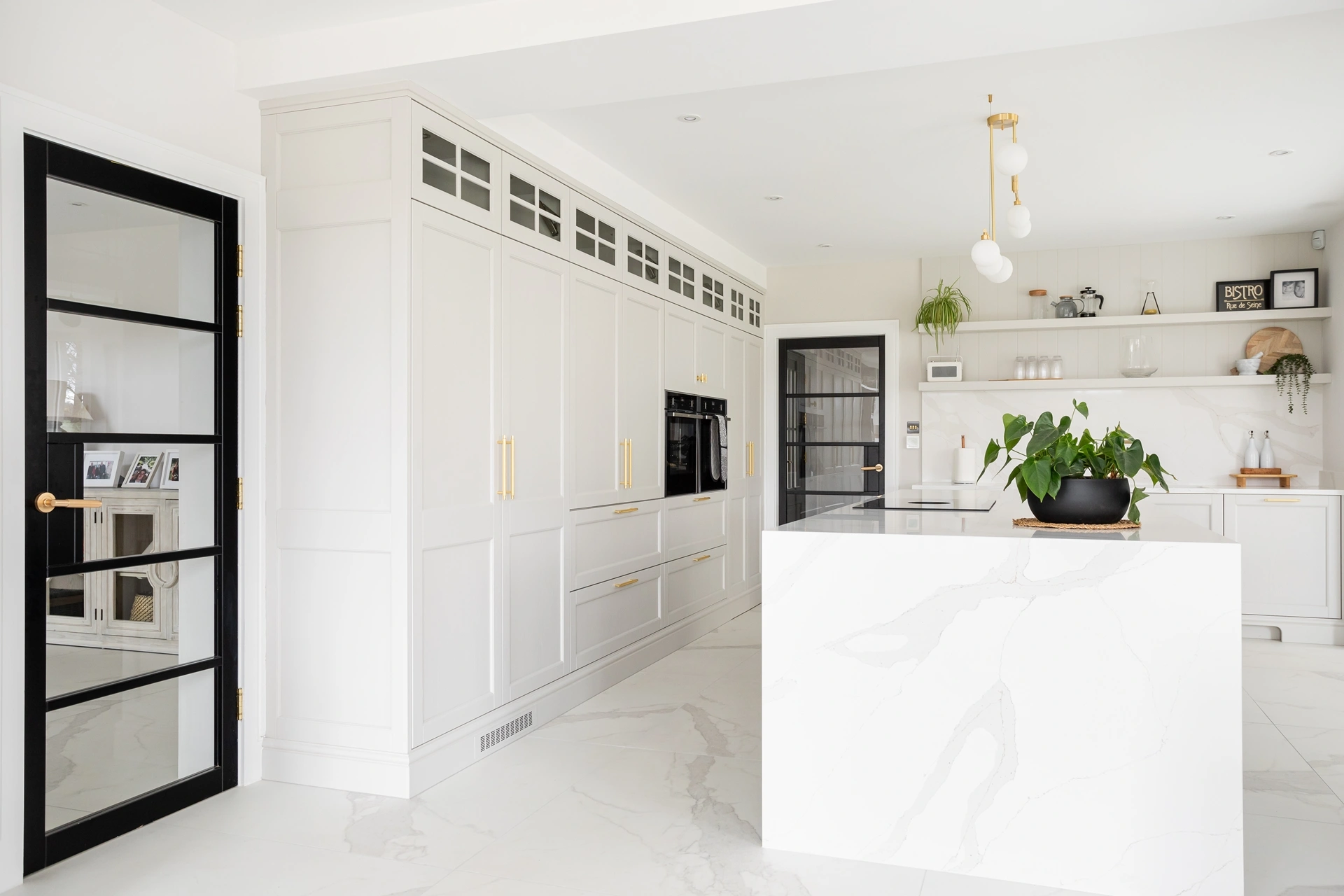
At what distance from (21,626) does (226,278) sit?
4.03 ft

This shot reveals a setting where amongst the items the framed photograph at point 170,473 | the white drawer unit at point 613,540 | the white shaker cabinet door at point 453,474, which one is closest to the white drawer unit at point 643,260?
the white drawer unit at point 613,540

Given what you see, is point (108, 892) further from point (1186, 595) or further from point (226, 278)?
point (1186, 595)

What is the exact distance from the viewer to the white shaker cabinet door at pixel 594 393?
13.1 ft

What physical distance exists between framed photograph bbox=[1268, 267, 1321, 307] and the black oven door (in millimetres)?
3772

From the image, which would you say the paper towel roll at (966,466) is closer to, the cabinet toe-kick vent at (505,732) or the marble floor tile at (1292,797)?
the marble floor tile at (1292,797)

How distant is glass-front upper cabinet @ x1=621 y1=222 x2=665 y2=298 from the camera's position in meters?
4.61

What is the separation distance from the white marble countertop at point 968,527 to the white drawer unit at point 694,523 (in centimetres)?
185

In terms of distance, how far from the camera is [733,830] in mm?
2701

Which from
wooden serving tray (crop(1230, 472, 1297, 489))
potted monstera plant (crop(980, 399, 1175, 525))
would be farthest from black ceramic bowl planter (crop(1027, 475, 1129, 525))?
wooden serving tray (crop(1230, 472, 1297, 489))

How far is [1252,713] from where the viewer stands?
12.8 feet

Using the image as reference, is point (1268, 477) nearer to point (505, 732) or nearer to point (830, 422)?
point (830, 422)


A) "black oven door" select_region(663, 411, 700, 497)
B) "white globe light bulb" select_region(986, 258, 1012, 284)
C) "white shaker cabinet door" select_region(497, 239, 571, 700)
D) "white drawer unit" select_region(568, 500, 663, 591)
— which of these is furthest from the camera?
"black oven door" select_region(663, 411, 700, 497)

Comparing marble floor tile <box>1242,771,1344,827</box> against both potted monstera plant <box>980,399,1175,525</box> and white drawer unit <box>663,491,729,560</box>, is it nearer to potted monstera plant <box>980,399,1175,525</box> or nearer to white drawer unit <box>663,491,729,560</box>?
potted monstera plant <box>980,399,1175,525</box>

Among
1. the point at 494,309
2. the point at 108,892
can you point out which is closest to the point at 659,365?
the point at 494,309
